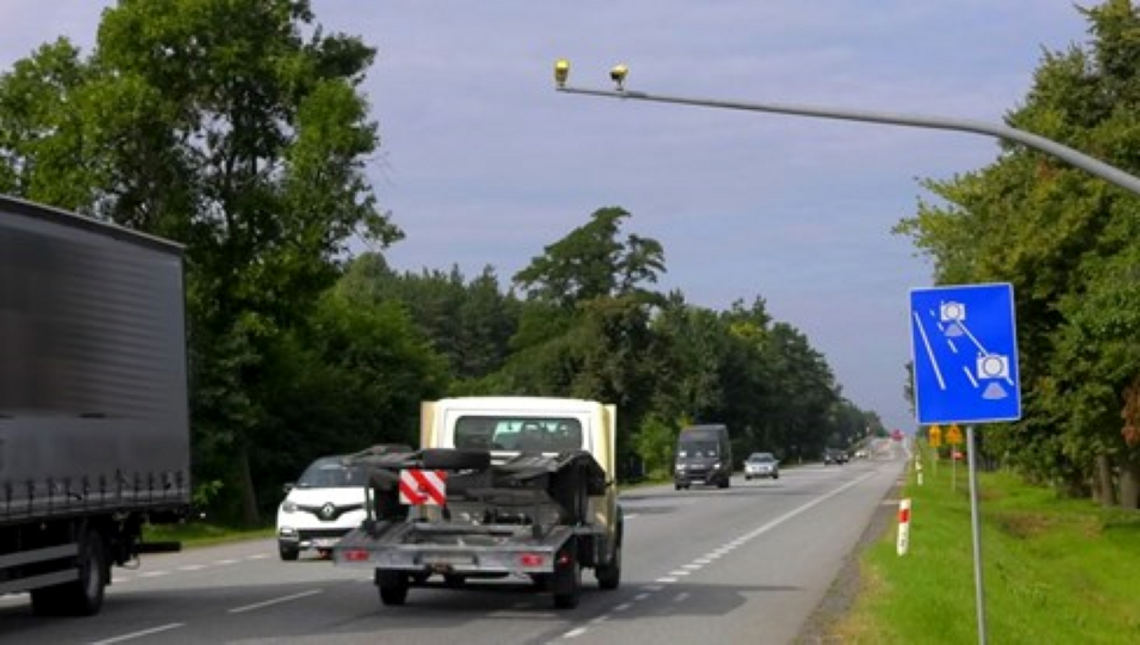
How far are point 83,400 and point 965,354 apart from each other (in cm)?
942

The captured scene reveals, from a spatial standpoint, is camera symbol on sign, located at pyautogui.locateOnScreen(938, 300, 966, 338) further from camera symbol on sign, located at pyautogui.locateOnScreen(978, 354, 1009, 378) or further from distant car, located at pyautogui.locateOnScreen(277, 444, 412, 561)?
distant car, located at pyautogui.locateOnScreen(277, 444, 412, 561)

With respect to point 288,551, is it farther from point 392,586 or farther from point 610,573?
point 392,586

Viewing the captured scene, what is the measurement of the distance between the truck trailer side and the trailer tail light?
4206 millimetres

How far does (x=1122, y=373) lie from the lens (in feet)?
136

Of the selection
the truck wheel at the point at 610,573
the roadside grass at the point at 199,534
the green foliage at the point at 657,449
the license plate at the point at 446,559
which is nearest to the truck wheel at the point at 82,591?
the license plate at the point at 446,559

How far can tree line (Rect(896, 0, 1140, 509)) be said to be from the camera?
4103cm

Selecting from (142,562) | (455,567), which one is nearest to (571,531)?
(455,567)

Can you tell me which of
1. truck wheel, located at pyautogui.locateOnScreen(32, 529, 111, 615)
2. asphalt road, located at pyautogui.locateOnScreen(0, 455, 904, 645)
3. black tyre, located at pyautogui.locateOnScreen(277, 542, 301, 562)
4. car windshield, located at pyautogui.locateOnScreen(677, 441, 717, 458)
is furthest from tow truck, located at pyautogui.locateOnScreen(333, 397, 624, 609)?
car windshield, located at pyautogui.locateOnScreen(677, 441, 717, 458)

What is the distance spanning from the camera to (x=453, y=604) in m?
20.5

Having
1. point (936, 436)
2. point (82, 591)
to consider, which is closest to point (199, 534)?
point (82, 591)

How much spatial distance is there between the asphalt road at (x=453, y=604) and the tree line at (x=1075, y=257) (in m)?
10.7

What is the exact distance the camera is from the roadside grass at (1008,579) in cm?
1792

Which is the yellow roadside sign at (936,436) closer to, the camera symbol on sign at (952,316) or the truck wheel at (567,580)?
the truck wheel at (567,580)

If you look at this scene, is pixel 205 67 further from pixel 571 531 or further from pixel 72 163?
pixel 571 531
